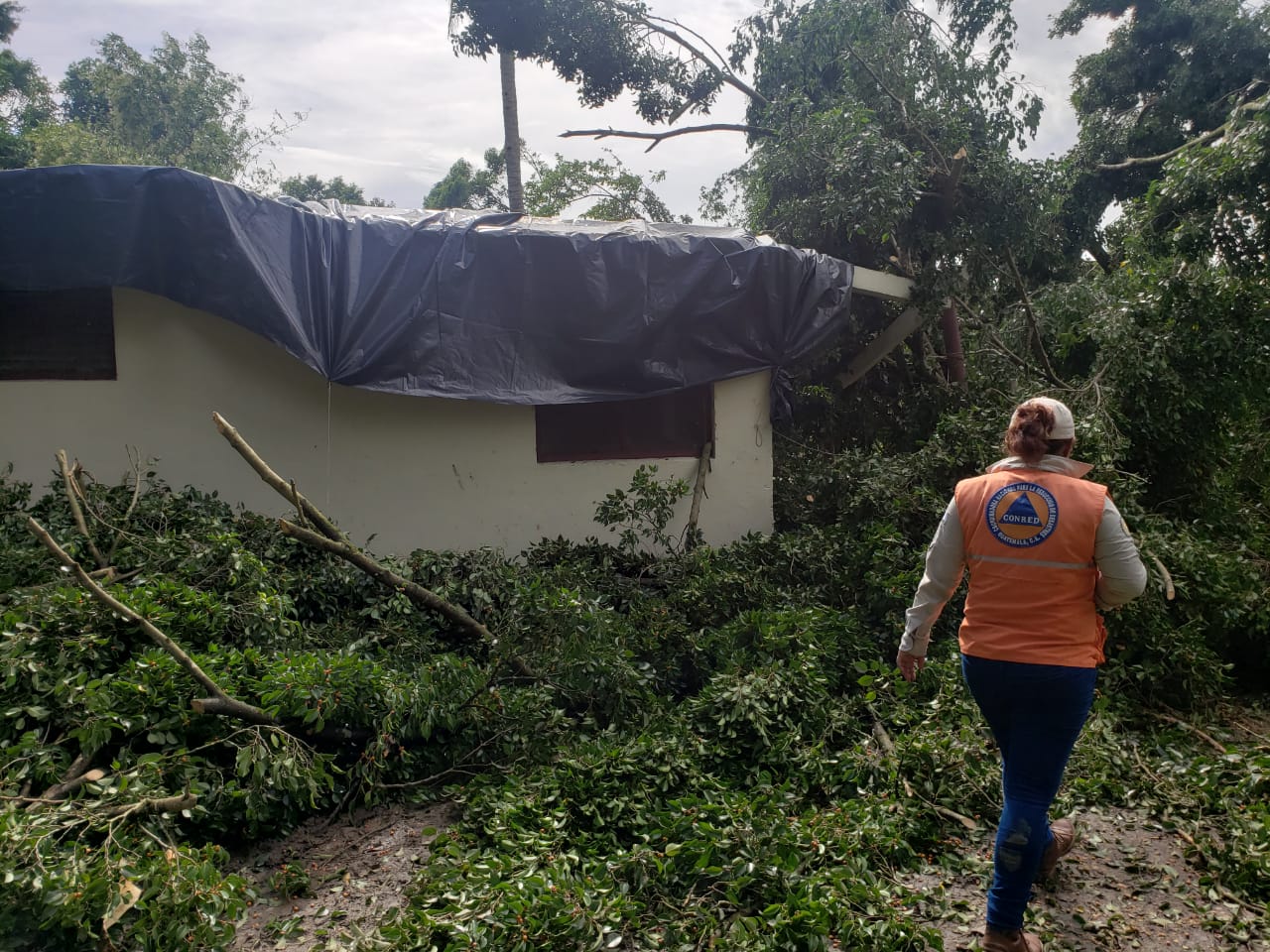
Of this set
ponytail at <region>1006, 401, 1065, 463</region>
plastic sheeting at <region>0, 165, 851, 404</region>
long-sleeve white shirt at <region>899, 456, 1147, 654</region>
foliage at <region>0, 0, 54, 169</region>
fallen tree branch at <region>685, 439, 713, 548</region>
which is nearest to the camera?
long-sleeve white shirt at <region>899, 456, 1147, 654</region>

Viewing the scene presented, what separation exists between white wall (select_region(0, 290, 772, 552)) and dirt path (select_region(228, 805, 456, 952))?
2.78 m

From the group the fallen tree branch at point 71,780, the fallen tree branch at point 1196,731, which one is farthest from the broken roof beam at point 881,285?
the fallen tree branch at point 71,780

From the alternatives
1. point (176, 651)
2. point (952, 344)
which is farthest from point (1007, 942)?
point (952, 344)

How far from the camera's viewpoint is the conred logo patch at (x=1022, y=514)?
2510 mm

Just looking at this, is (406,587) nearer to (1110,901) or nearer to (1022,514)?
(1022,514)

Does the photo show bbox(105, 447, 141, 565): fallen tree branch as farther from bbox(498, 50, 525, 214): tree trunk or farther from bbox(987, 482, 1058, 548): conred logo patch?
bbox(498, 50, 525, 214): tree trunk

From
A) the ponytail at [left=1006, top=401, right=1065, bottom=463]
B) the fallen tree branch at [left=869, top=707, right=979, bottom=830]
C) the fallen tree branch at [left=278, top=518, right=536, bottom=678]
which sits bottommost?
the fallen tree branch at [left=869, top=707, right=979, bottom=830]

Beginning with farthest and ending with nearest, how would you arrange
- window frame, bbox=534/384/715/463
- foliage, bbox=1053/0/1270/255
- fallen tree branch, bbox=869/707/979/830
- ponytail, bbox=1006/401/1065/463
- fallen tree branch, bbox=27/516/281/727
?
foliage, bbox=1053/0/1270/255
window frame, bbox=534/384/715/463
fallen tree branch, bbox=869/707/979/830
fallen tree branch, bbox=27/516/281/727
ponytail, bbox=1006/401/1065/463

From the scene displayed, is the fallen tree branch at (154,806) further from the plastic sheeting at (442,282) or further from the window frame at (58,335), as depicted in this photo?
the window frame at (58,335)

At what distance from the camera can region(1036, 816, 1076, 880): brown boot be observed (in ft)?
9.48

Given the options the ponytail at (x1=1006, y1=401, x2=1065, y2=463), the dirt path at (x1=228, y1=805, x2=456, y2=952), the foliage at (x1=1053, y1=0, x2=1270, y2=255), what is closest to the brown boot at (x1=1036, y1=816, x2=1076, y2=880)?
the ponytail at (x1=1006, y1=401, x2=1065, y2=463)

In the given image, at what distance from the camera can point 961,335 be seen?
310 inches

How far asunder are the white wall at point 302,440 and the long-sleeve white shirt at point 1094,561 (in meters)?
3.87

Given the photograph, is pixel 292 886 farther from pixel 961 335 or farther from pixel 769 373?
pixel 961 335
